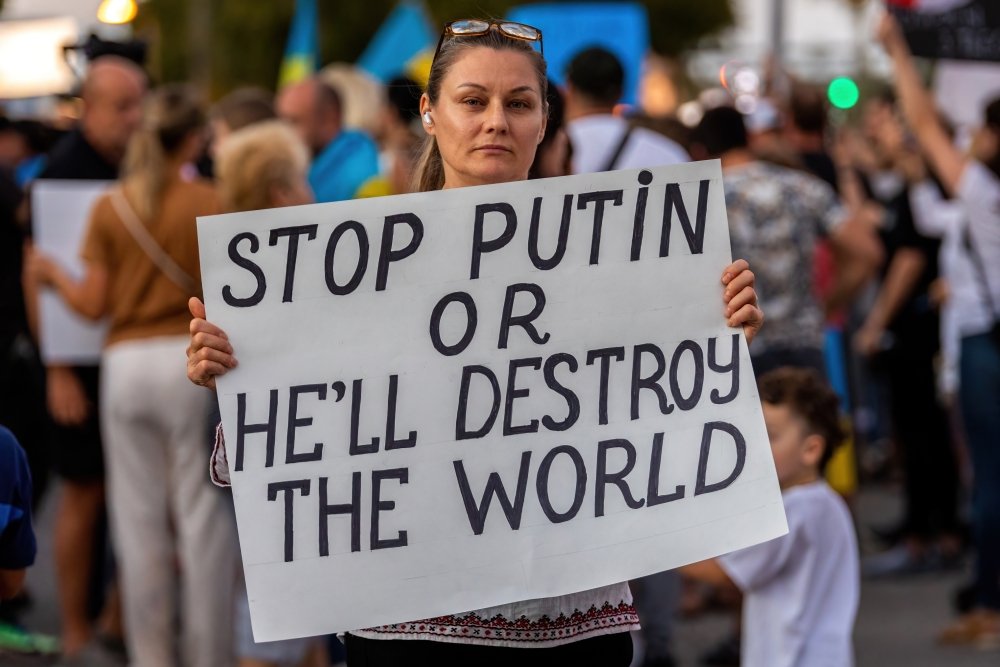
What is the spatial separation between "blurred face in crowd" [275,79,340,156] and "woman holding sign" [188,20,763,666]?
4.36m

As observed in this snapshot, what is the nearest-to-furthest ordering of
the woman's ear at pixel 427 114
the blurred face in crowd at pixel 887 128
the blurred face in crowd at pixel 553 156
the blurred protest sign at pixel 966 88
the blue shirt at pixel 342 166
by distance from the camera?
1. the woman's ear at pixel 427 114
2. the blurred face in crowd at pixel 553 156
3. the blue shirt at pixel 342 166
4. the blurred protest sign at pixel 966 88
5. the blurred face in crowd at pixel 887 128

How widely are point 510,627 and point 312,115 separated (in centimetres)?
489

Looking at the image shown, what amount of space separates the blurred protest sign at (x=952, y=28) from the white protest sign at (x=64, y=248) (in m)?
3.53

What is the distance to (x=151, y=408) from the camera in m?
5.98

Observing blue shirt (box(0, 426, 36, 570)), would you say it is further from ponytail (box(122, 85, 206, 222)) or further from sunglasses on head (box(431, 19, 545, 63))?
ponytail (box(122, 85, 206, 222))

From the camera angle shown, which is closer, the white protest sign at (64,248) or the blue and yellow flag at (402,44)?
the white protest sign at (64,248)

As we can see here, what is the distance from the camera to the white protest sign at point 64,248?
21.9ft

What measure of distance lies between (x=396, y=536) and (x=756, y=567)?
1.46 m

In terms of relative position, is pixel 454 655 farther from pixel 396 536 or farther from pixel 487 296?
pixel 487 296

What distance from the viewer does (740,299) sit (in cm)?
313

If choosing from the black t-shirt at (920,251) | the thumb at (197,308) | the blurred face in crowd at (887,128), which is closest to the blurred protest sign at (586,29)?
the black t-shirt at (920,251)

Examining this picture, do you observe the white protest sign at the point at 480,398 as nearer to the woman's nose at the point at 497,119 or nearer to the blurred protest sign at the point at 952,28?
the woman's nose at the point at 497,119

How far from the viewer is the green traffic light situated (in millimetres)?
16469

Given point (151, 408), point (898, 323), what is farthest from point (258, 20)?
point (151, 408)
